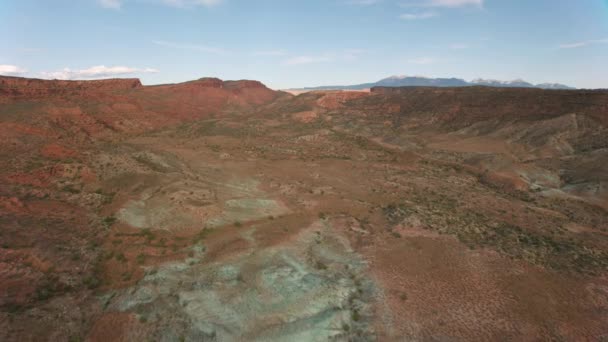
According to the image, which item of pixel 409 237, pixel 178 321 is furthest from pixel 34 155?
pixel 409 237

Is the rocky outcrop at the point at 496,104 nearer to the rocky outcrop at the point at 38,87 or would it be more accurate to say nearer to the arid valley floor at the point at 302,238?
the arid valley floor at the point at 302,238

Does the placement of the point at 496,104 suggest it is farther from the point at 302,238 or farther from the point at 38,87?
the point at 38,87

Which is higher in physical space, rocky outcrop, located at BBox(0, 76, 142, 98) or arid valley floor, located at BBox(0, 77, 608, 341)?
rocky outcrop, located at BBox(0, 76, 142, 98)

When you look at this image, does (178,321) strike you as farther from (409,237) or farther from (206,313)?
(409,237)

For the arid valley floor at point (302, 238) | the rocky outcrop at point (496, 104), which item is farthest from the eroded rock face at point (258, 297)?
the rocky outcrop at point (496, 104)

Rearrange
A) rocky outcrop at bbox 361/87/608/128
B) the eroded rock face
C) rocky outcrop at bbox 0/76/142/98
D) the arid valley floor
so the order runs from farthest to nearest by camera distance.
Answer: rocky outcrop at bbox 0/76/142/98 → rocky outcrop at bbox 361/87/608/128 → the arid valley floor → the eroded rock face

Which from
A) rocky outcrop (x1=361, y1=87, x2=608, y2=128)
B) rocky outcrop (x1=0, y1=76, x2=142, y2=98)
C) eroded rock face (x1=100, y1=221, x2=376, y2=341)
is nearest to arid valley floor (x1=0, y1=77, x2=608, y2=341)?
eroded rock face (x1=100, y1=221, x2=376, y2=341)

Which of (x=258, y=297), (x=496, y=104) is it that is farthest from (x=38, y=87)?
(x=496, y=104)

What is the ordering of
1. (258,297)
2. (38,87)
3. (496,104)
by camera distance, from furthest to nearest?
1. (496,104)
2. (38,87)
3. (258,297)

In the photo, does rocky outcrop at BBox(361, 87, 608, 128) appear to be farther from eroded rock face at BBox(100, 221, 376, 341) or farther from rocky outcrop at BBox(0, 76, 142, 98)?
rocky outcrop at BBox(0, 76, 142, 98)
